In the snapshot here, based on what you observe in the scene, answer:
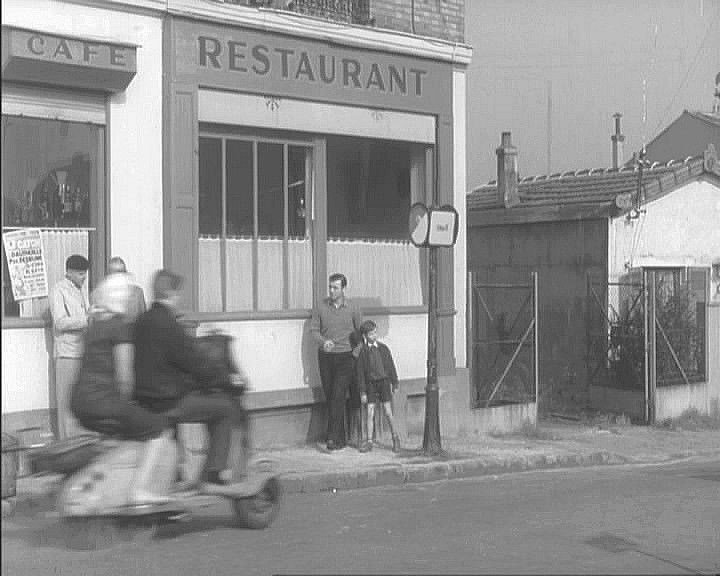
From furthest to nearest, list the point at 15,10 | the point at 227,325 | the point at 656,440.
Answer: the point at 656,440
the point at 227,325
the point at 15,10

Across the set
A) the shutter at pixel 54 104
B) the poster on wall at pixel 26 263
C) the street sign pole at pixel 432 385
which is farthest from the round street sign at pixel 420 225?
the poster on wall at pixel 26 263

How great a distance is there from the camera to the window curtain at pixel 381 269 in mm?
13883

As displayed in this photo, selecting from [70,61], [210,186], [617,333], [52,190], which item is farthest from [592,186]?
[70,61]

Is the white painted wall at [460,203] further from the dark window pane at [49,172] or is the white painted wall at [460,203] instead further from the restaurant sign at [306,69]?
the dark window pane at [49,172]

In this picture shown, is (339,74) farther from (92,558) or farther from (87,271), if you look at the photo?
(92,558)

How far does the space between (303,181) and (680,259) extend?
8145 mm

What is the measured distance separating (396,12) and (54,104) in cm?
473

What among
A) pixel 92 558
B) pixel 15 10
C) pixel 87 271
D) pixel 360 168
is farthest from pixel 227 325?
pixel 92 558

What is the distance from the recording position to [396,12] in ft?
47.0

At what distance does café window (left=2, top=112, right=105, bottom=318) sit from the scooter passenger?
4861 millimetres

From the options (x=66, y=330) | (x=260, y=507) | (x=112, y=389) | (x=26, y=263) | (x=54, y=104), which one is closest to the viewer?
(x=112, y=389)

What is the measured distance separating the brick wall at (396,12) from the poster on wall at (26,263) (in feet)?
12.2

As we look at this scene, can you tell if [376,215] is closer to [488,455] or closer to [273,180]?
[273,180]

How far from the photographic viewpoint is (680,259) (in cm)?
1917
